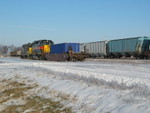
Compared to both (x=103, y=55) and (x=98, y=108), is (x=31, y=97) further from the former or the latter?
(x=103, y=55)

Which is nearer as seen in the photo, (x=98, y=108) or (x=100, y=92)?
(x=98, y=108)

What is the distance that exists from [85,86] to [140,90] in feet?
7.28

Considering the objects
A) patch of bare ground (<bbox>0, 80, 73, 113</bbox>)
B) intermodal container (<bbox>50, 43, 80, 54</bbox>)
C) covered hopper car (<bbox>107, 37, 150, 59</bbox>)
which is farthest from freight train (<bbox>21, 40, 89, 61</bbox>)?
patch of bare ground (<bbox>0, 80, 73, 113</bbox>)

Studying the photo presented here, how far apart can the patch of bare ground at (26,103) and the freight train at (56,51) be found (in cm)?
1951

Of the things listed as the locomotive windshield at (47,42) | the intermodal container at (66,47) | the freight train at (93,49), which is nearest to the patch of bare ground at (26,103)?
the freight train at (93,49)

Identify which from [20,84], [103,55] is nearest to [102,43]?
[103,55]

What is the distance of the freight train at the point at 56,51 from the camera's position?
97.7 ft

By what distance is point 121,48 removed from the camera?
36.7 metres

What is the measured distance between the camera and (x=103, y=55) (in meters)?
41.2

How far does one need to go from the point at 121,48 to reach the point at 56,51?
11008 millimetres

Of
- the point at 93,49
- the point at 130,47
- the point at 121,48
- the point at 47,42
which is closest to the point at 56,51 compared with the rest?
the point at 47,42

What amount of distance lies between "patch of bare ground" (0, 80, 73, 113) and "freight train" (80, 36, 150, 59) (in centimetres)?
2476

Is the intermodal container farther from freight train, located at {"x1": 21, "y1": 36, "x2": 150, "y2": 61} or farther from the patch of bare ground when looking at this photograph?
the patch of bare ground

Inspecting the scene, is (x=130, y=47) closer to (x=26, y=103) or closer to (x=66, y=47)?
(x=66, y=47)
